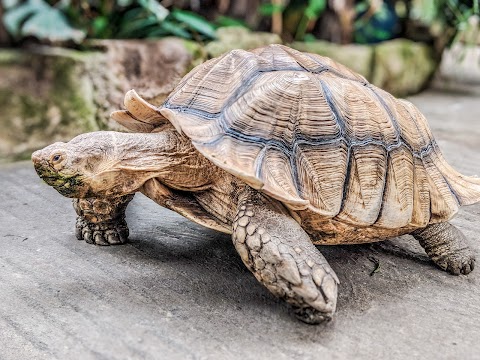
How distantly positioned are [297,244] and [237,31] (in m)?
3.86

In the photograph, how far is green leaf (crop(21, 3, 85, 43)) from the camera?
400cm

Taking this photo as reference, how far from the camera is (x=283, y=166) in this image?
A: 6.04ft

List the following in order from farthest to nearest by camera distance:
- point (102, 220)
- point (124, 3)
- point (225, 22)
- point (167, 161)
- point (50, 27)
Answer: point (225, 22) < point (124, 3) < point (50, 27) < point (102, 220) < point (167, 161)

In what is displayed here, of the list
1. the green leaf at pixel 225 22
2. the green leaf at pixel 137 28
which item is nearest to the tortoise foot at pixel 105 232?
the green leaf at pixel 137 28

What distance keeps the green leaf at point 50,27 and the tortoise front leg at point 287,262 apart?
2847 mm

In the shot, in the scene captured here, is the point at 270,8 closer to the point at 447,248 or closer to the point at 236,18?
the point at 236,18

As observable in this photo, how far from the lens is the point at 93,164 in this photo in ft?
6.36

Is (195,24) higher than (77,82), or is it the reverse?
(195,24)

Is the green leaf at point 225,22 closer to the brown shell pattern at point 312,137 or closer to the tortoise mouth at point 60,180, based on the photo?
the brown shell pattern at point 312,137

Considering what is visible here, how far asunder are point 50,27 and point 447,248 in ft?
10.6

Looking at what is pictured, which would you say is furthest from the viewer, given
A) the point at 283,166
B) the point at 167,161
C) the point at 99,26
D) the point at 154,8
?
the point at 99,26

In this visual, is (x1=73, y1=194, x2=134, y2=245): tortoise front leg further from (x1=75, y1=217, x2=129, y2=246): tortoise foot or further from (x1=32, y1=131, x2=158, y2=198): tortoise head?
(x1=32, y1=131, x2=158, y2=198): tortoise head

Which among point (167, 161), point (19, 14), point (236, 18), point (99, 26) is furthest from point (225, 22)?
point (167, 161)

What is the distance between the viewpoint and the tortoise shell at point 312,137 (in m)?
1.85
